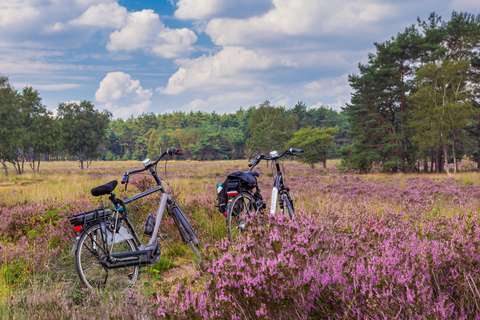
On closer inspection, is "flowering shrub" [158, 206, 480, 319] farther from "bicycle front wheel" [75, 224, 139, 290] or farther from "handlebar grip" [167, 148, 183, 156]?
"handlebar grip" [167, 148, 183, 156]

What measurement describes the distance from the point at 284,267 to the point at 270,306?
284 millimetres

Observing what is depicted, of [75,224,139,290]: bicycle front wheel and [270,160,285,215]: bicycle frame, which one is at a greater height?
[270,160,285,215]: bicycle frame

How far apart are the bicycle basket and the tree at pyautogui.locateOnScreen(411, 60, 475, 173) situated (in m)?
36.5

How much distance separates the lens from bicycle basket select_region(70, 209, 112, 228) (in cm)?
432

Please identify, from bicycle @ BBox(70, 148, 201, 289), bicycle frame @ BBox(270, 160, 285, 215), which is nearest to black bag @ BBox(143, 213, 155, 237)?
bicycle @ BBox(70, 148, 201, 289)

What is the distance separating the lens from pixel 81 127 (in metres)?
60.9

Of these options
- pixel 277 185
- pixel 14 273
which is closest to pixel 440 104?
pixel 277 185

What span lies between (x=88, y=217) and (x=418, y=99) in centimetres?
3920

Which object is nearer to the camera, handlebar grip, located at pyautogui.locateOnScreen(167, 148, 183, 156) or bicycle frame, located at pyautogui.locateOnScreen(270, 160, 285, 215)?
handlebar grip, located at pyautogui.locateOnScreen(167, 148, 183, 156)

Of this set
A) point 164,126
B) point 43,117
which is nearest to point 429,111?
point 43,117

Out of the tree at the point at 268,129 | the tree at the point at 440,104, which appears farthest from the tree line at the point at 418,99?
the tree at the point at 268,129

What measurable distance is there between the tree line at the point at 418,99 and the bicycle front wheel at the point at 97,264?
36640 mm

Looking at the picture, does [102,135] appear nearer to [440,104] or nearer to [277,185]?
[440,104]

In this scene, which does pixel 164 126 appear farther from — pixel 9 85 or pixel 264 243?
pixel 264 243
